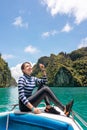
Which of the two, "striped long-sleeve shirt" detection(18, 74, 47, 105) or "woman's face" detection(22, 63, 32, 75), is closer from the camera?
"striped long-sleeve shirt" detection(18, 74, 47, 105)

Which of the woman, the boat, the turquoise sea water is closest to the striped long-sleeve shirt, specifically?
the woman

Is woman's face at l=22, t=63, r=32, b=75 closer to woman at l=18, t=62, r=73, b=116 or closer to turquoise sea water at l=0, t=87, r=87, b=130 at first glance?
woman at l=18, t=62, r=73, b=116

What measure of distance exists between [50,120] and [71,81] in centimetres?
16796

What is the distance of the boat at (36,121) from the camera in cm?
583

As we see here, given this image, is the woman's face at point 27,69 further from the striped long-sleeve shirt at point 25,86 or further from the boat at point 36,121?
the boat at point 36,121

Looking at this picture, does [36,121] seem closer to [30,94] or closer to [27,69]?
[30,94]

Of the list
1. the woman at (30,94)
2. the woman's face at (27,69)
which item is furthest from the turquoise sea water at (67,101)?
the woman's face at (27,69)

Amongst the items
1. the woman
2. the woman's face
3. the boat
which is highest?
the woman's face

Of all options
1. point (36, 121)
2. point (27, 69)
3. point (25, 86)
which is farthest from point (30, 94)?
point (36, 121)

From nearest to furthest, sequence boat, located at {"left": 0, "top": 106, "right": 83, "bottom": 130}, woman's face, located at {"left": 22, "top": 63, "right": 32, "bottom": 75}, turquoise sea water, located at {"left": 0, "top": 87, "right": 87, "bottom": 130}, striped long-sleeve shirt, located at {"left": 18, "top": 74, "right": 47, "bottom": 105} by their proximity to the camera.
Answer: boat, located at {"left": 0, "top": 106, "right": 83, "bottom": 130}
striped long-sleeve shirt, located at {"left": 18, "top": 74, "right": 47, "bottom": 105}
woman's face, located at {"left": 22, "top": 63, "right": 32, "bottom": 75}
turquoise sea water, located at {"left": 0, "top": 87, "right": 87, "bottom": 130}

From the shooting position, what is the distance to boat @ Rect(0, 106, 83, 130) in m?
5.83

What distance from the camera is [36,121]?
6.16 m

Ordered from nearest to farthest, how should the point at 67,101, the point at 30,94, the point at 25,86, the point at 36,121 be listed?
the point at 36,121 → the point at 25,86 → the point at 30,94 → the point at 67,101

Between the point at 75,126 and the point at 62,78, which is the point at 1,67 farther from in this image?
the point at 75,126
